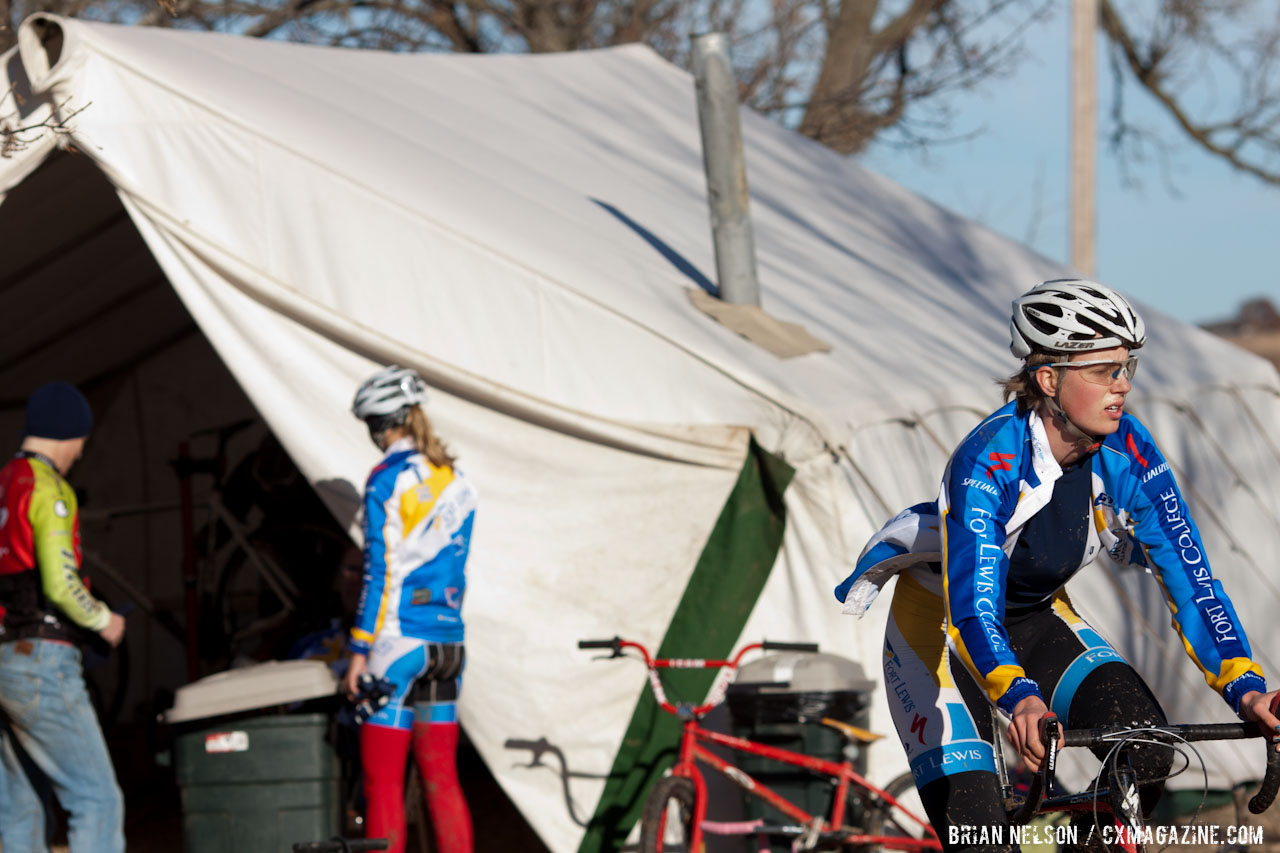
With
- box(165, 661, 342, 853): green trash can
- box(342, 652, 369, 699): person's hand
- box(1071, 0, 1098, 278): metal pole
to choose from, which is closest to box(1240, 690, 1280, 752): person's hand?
box(342, 652, 369, 699): person's hand

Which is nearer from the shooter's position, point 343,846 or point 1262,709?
point 1262,709

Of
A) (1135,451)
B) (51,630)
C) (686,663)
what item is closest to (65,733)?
(51,630)

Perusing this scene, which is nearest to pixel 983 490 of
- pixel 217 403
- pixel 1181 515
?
pixel 1181 515

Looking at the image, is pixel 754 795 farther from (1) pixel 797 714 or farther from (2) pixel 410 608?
(2) pixel 410 608

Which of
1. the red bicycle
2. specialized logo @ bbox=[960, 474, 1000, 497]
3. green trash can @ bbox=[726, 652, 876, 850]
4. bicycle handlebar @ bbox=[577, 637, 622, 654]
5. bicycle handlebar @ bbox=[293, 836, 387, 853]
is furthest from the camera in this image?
green trash can @ bbox=[726, 652, 876, 850]

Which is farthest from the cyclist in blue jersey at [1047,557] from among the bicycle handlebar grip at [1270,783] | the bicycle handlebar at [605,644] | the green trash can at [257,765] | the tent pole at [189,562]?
the tent pole at [189,562]

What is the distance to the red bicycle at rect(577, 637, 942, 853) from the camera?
594 centimetres

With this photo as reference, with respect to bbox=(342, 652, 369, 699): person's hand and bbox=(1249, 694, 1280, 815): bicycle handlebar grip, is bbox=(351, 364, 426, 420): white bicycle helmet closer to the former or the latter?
bbox=(342, 652, 369, 699): person's hand

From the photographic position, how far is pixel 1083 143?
47.2 feet

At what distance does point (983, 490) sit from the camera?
3.50 m

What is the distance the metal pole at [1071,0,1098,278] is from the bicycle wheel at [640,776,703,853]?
977 centimetres

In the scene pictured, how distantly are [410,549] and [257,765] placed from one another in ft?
4.33

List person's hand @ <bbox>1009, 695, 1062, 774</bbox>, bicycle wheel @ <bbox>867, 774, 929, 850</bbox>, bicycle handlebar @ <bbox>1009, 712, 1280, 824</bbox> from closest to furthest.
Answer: person's hand @ <bbox>1009, 695, 1062, 774</bbox>, bicycle handlebar @ <bbox>1009, 712, 1280, 824</bbox>, bicycle wheel @ <bbox>867, 774, 929, 850</bbox>

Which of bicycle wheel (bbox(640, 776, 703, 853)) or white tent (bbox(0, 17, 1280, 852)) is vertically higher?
white tent (bbox(0, 17, 1280, 852))
